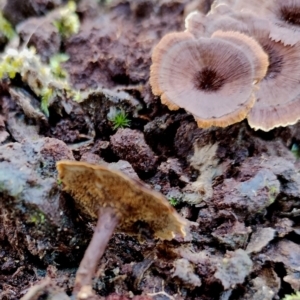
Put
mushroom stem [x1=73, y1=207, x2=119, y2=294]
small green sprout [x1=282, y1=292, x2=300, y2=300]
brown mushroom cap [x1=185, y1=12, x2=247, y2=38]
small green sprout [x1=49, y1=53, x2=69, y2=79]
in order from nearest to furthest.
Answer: mushroom stem [x1=73, y1=207, x2=119, y2=294], small green sprout [x1=282, y1=292, x2=300, y2=300], brown mushroom cap [x1=185, y1=12, x2=247, y2=38], small green sprout [x1=49, y1=53, x2=69, y2=79]

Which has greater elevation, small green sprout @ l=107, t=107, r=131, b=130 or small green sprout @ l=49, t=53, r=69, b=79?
small green sprout @ l=49, t=53, r=69, b=79

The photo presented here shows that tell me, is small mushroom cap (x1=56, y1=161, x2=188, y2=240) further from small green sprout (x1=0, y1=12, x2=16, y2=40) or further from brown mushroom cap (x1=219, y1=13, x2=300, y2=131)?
small green sprout (x1=0, y1=12, x2=16, y2=40)

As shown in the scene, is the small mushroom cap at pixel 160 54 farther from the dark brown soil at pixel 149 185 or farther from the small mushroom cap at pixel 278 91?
the small mushroom cap at pixel 278 91

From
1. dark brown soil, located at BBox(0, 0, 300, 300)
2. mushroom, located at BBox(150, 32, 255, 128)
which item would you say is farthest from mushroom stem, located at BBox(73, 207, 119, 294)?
mushroom, located at BBox(150, 32, 255, 128)

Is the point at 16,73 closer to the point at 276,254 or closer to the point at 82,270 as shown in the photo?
the point at 82,270

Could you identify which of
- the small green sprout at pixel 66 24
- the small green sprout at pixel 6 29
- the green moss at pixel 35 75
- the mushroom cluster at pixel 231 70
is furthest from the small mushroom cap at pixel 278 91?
the small green sprout at pixel 6 29

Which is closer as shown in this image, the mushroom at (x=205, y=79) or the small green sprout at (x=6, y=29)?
the mushroom at (x=205, y=79)
